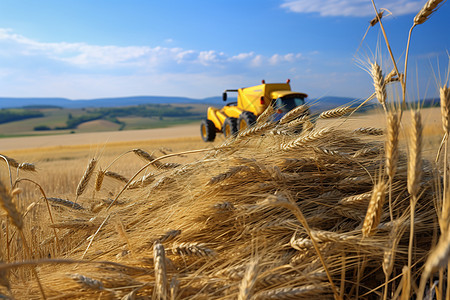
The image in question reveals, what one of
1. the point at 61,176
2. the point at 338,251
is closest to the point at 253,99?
the point at 61,176

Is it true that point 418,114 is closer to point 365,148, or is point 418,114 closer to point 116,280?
point 365,148

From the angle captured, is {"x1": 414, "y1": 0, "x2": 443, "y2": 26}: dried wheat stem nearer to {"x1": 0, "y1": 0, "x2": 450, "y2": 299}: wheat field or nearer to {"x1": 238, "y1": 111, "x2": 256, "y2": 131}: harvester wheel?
{"x1": 0, "y1": 0, "x2": 450, "y2": 299}: wheat field

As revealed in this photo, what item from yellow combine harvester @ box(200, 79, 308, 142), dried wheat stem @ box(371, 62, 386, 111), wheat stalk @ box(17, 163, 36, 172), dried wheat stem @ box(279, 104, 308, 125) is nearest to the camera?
dried wheat stem @ box(371, 62, 386, 111)

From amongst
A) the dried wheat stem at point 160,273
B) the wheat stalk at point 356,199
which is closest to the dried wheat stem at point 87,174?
the dried wheat stem at point 160,273

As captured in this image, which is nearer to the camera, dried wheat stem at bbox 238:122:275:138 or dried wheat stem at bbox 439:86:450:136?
dried wheat stem at bbox 439:86:450:136

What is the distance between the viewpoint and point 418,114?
1.01m

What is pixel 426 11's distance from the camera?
1.61 meters

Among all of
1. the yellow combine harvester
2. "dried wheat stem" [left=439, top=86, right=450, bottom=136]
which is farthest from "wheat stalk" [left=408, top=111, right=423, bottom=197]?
the yellow combine harvester

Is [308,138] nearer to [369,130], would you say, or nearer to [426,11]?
[369,130]

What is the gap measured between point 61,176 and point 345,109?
16.5ft

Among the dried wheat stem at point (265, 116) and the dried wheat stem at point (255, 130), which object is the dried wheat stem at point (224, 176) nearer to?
the dried wheat stem at point (255, 130)

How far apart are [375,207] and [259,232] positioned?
530 mm

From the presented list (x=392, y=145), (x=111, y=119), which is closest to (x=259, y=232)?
(x=392, y=145)

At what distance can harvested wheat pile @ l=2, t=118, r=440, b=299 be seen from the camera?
1.13 m
